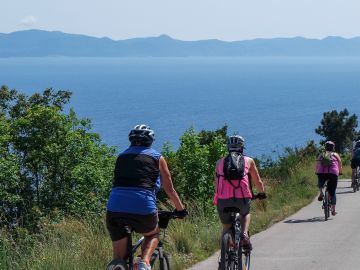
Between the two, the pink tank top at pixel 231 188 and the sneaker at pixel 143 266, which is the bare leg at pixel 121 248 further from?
the pink tank top at pixel 231 188

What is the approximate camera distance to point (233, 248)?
7359mm

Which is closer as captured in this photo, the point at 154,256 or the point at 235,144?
the point at 154,256

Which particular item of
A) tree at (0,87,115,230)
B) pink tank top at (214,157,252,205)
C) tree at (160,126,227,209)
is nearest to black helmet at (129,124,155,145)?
pink tank top at (214,157,252,205)

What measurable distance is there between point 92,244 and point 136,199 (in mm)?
2447

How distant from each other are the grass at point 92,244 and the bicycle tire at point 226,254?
1185mm

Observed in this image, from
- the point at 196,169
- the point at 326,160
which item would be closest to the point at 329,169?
the point at 326,160

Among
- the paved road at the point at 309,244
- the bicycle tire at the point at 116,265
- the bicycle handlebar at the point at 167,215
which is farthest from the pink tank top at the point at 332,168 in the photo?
the bicycle tire at the point at 116,265

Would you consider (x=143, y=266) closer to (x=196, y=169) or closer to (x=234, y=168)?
(x=234, y=168)

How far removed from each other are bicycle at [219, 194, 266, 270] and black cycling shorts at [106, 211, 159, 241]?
4.97ft

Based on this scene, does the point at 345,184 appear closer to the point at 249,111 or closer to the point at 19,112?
the point at 19,112

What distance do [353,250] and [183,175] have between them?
9.51 m

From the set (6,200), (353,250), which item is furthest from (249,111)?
(353,250)

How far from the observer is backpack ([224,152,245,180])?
758 cm

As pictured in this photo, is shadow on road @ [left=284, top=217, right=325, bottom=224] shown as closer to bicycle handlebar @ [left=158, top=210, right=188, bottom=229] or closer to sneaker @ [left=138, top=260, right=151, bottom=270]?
bicycle handlebar @ [left=158, top=210, right=188, bottom=229]
